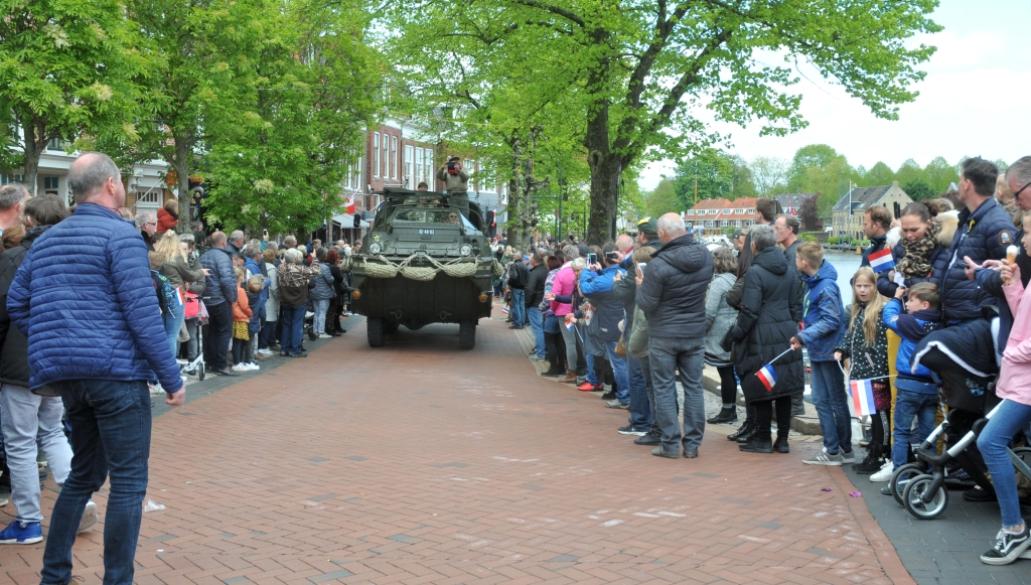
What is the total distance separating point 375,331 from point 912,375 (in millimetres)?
12044

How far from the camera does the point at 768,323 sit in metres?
8.45

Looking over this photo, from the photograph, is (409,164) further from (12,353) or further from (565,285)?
(12,353)

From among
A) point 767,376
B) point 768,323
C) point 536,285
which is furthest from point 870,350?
point 536,285

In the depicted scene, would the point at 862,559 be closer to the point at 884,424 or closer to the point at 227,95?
the point at 884,424

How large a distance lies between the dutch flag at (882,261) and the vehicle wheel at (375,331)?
1104 cm

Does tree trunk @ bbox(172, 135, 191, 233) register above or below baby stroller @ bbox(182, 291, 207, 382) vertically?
above

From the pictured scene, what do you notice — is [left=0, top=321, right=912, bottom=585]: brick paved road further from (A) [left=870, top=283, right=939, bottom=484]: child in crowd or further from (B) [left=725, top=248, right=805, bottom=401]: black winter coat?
(B) [left=725, top=248, right=805, bottom=401]: black winter coat

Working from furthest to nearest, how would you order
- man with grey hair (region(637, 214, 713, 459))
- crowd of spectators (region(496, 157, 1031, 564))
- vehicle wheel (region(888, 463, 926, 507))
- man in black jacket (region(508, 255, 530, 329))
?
man in black jacket (region(508, 255, 530, 329)) → man with grey hair (region(637, 214, 713, 459)) → vehicle wheel (region(888, 463, 926, 507)) → crowd of spectators (region(496, 157, 1031, 564))

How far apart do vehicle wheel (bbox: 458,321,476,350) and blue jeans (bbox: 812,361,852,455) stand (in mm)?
Result: 10190

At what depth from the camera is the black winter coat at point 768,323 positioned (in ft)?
27.4

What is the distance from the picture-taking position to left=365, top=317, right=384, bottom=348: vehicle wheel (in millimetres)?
17516

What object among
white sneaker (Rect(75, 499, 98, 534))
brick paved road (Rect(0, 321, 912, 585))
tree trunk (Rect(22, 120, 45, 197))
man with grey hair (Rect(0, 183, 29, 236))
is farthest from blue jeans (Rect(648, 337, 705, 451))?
tree trunk (Rect(22, 120, 45, 197))

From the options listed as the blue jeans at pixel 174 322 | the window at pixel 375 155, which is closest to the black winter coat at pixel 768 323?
the blue jeans at pixel 174 322

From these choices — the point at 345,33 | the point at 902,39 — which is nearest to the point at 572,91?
the point at 902,39
